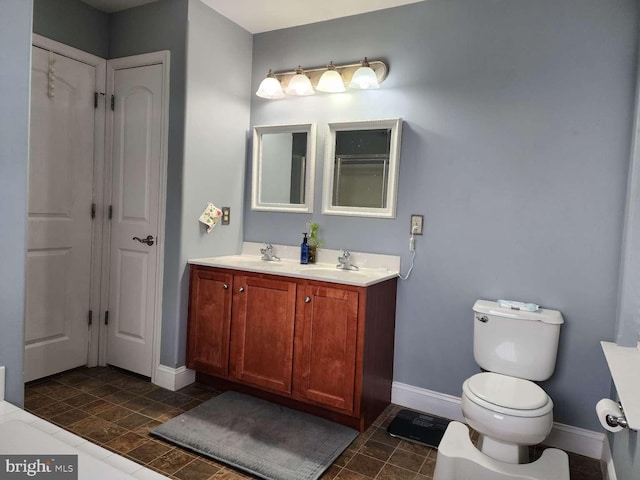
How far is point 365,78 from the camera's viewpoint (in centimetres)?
268

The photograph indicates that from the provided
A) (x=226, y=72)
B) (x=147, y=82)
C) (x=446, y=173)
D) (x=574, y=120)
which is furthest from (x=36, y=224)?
(x=574, y=120)

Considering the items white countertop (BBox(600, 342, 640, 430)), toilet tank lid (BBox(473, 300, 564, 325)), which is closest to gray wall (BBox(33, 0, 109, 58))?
toilet tank lid (BBox(473, 300, 564, 325))

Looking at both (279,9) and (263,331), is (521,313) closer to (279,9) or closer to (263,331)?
(263,331)

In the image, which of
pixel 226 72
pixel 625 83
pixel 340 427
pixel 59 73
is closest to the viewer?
pixel 625 83

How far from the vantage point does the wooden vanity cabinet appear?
7.80 feet

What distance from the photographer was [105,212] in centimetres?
310

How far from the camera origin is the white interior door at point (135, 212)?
114 inches

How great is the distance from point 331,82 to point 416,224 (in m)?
1.04

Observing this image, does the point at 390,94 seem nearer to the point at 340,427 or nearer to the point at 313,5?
the point at 313,5

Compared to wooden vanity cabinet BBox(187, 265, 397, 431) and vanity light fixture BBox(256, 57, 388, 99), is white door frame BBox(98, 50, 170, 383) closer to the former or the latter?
wooden vanity cabinet BBox(187, 265, 397, 431)

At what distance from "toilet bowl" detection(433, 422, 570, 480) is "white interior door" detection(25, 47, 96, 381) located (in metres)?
2.47

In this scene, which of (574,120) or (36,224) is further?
(36,224)

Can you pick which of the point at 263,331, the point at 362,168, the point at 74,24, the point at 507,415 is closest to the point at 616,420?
the point at 507,415

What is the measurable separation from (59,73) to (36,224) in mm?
970
